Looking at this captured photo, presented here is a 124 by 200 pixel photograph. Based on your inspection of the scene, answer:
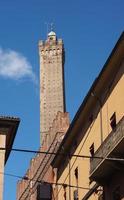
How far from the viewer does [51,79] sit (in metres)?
106

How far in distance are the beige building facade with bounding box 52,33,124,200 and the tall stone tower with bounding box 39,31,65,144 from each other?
225ft

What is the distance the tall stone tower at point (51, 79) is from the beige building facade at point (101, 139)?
225 ft

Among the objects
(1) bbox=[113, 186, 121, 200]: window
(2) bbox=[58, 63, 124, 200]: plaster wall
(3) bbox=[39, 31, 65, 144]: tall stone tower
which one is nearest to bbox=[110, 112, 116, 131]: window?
(2) bbox=[58, 63, 124, 200]: plaster wall

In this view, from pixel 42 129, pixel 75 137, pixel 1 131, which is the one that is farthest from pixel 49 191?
pixel 42 129

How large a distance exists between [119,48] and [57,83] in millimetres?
84645

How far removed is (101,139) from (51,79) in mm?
83066

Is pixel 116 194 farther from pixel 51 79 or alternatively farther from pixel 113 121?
pixel 51 79

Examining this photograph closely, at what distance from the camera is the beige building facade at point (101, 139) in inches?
814

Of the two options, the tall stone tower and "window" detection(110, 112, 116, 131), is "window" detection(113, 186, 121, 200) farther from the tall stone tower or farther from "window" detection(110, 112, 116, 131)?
the tall stone tower

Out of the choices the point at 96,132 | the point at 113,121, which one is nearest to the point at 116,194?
the point at 113,121

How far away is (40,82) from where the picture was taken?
10662 centimetres

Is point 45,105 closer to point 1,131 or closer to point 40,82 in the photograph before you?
point 40,82

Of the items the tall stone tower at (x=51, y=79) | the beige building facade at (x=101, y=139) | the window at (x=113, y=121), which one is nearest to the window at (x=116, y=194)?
the beige building facade at (x=101, y=139)

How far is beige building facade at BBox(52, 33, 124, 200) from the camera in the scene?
20688 millimetres
